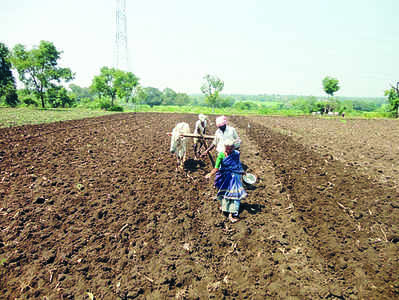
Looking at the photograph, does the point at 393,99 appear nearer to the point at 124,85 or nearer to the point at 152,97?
the point at 124,85

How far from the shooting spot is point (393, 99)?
4697 centimetres

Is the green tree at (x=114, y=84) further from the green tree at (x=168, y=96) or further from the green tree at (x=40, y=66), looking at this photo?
the green tree at (x=168, y=96)

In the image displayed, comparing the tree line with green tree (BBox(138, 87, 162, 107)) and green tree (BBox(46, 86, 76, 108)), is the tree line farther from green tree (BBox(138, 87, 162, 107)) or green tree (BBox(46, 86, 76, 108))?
green tree (BBox(138, 87, 162, 107))

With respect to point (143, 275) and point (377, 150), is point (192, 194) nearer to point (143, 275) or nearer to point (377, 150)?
point (143, 275)

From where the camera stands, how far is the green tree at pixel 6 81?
1729 inches

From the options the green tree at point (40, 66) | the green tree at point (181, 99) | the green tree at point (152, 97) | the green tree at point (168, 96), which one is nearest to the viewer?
the green tree at point (40, 66)

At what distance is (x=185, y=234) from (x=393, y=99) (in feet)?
188

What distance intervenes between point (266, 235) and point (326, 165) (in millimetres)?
6187

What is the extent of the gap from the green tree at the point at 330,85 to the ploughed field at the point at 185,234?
5220 cm

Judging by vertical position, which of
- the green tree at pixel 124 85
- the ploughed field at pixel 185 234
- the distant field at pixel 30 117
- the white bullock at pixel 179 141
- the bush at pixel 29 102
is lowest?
the ploughed field at pixel 185 234

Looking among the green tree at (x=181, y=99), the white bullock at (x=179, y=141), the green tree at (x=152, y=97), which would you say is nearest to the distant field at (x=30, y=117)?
the white bullock at (x=179, y=141)

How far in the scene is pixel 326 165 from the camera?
31.7ft

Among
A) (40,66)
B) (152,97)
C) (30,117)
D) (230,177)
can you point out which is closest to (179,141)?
(230,177)

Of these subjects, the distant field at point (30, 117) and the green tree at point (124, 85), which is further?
the green tree at point (124, 85)
